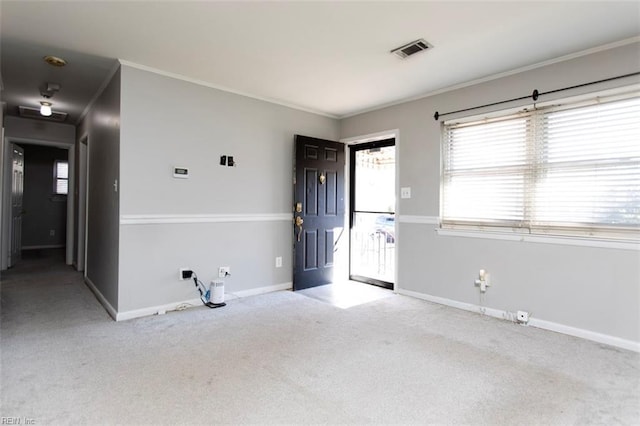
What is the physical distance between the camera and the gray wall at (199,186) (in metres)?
3.28

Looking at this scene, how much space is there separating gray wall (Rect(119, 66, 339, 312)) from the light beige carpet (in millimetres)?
551

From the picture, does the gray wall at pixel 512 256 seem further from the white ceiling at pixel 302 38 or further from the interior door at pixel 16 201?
the interior door at pixel 16 201

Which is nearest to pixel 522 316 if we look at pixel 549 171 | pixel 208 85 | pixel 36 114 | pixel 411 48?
pixel 549 171

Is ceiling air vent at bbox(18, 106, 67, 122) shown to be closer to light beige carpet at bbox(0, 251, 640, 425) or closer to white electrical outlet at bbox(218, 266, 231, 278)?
light beige carpet at bbox(0, 251, 640, 425)

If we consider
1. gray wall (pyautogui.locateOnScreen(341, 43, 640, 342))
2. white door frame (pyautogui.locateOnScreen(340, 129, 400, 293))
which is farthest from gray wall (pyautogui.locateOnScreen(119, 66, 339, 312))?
gray wall (pyautogui.locateOnScreen(341, 43, 640, 342))

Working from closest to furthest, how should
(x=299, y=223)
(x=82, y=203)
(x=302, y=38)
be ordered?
(x=302, y=38) → (x=299, y=223) → (x=82, y=203)

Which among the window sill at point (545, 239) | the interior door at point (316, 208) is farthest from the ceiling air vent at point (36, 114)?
the window sill at point (545, 239)

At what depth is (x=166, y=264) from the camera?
349 centimetres

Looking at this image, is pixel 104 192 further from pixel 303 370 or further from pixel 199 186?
pixel 303 370

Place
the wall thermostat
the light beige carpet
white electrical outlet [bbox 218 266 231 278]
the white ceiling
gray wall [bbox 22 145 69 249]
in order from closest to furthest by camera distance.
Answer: the light beige carpet
the white ceiling
the wall thermostat
white electrical outlet [bbox 218 266 231 278]
gray wall [bbox 22 145 69 249]

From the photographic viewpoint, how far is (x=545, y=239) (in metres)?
3.12

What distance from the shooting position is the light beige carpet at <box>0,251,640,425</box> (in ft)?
5.98

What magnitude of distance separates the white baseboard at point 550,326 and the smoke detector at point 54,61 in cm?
445

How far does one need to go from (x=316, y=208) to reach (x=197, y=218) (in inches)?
63.5
